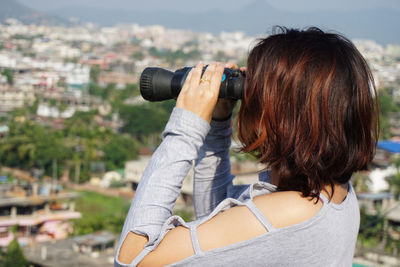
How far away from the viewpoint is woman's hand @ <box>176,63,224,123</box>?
451 mm

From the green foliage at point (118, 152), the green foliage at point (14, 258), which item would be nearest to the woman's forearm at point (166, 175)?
the green foliage at point (14, 258)

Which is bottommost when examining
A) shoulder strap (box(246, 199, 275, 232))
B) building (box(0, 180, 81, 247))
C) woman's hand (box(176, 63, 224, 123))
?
building (box(0, 180, 81, 247))

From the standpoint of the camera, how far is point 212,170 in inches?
23.4

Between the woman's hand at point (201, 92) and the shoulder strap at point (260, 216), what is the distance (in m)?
0.08

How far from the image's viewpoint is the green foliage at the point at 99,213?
279 inches

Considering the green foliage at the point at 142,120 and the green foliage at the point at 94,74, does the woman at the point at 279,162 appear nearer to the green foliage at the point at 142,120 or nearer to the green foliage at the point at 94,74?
the green foliage at the point at 142,120

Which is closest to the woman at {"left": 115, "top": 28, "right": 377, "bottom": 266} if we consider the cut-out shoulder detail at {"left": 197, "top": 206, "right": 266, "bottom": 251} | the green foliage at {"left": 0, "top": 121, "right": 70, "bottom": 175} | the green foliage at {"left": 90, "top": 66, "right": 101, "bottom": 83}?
the cut-out shoulder detail at {"left": 197, "top": 206, "right": 266, "bottom": 251}

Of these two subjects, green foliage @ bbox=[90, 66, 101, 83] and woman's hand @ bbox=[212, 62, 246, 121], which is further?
green foliage @ bbox=[90, 66, 101, 83]

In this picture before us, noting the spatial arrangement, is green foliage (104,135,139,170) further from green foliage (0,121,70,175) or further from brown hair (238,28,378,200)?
brown hair (238,28,378,200)

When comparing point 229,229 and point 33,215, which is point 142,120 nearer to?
point 33,215

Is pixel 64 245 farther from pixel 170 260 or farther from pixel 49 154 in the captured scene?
pixel 170 260

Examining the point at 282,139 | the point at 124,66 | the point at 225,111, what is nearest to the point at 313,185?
the point at 282,139

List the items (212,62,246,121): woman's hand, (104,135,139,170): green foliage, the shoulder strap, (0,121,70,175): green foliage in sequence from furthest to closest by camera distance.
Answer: (104,135,139,170): green foliage → (0,121,70,175): green foliage → (212,62,246,121): woman's hand → the shoulder strap

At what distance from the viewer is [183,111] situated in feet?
1.47
